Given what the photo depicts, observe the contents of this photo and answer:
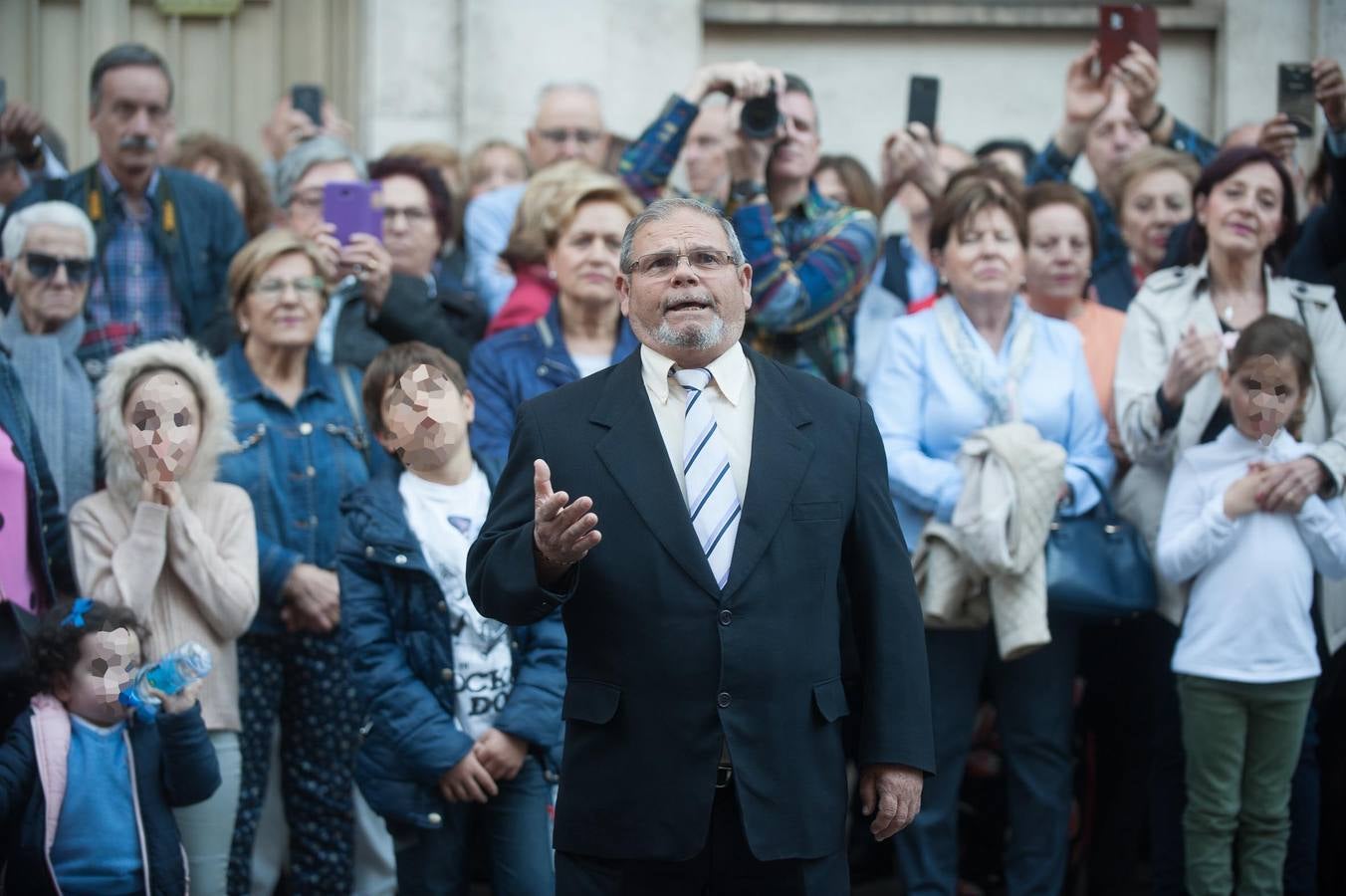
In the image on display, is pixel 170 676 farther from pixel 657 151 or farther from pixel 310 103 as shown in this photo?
pixel 310 103

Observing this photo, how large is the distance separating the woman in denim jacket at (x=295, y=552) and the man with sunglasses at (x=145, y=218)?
1.58 feet

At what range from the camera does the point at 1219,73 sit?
9711 mm

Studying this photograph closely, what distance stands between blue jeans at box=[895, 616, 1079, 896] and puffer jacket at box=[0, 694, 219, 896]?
216 centimetres

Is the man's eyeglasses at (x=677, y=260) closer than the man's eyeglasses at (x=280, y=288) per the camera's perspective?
Yes

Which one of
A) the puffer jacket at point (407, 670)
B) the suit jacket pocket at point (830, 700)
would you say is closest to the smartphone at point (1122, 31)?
the puffer jacket at point (407, 670)

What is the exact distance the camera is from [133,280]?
6.56 metres

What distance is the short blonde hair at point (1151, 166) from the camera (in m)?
6.94

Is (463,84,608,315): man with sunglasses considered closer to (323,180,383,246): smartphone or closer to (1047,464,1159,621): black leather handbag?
(323,180,383,246): smartphone

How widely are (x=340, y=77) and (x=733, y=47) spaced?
7.10ft

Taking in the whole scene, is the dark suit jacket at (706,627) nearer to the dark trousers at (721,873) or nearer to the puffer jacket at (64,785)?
the dark trousers at (721,873)

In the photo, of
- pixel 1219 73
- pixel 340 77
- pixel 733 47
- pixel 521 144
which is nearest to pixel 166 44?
pixel 340 77

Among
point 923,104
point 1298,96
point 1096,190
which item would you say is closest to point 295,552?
point 923,104

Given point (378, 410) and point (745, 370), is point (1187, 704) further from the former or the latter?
point (378, 410)

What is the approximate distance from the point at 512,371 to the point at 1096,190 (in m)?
3.06
